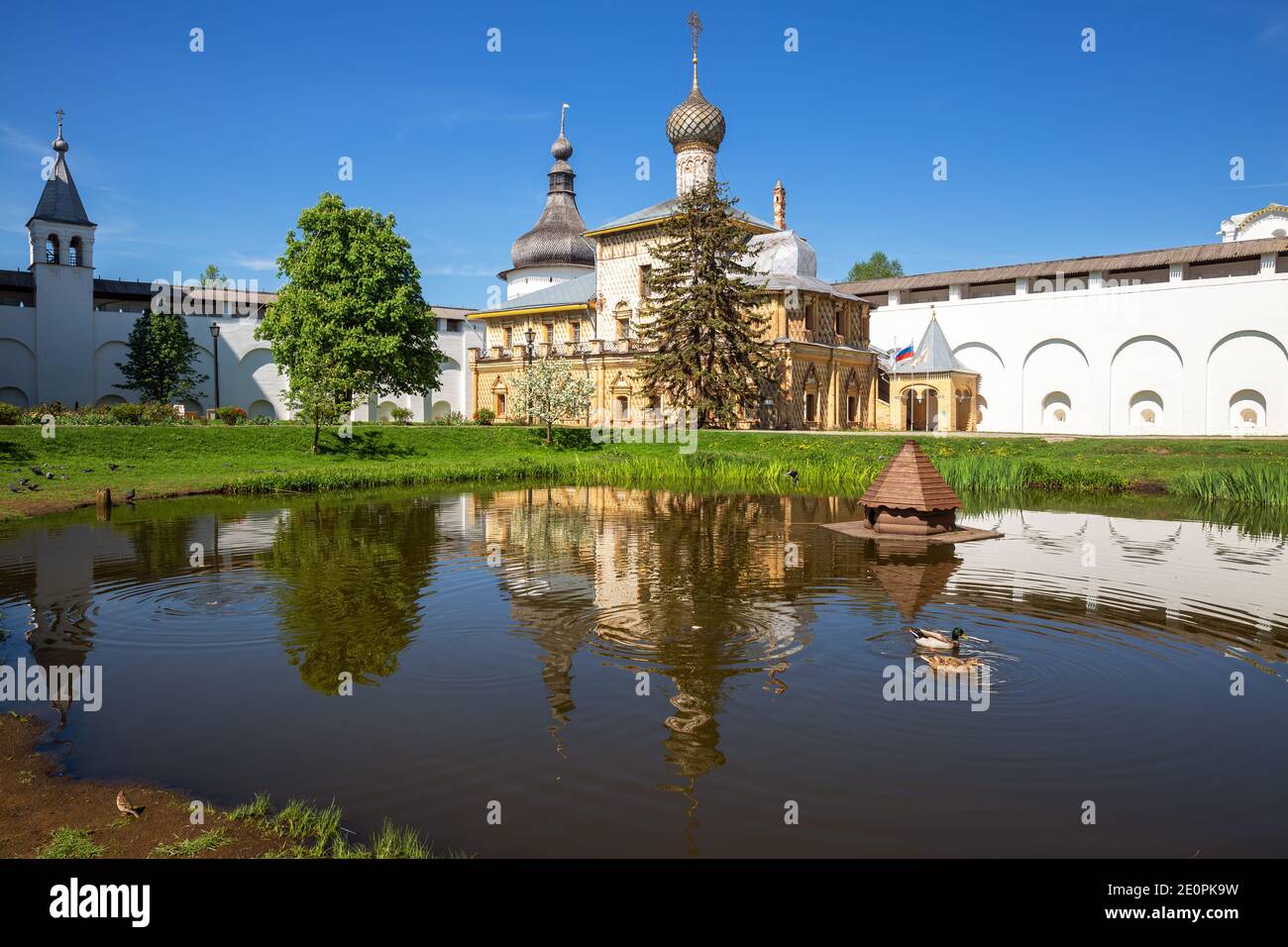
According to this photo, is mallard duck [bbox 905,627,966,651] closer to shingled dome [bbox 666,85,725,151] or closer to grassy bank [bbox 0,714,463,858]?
grassy bank [bbox 0,714,463,858]

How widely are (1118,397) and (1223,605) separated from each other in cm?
3501

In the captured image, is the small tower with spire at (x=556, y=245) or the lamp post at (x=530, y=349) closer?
the lamp post at (x=530, y=349)

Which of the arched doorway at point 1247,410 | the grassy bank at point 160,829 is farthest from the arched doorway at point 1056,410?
the grassy bank at point 160,829

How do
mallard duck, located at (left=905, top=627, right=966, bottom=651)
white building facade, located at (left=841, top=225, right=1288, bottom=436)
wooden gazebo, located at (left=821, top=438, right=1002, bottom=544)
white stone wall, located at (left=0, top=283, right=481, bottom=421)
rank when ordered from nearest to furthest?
mallard duck, located at (left=905, top=627, right=966, bottom=651) < wooden gazebo, located at (left=821, top=438, right=1002, bottom=544) < white building facade, located at (left=841, top=225, right=1288, bottom=436) < white stone wall, located at (left=0, top=283, right=481, bottom=421)

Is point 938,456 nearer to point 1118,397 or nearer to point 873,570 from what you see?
point 873,570

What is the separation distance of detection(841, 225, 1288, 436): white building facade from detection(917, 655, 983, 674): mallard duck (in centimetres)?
3705

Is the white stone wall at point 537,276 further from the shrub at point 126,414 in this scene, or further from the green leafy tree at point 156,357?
the shrub at point 126,414

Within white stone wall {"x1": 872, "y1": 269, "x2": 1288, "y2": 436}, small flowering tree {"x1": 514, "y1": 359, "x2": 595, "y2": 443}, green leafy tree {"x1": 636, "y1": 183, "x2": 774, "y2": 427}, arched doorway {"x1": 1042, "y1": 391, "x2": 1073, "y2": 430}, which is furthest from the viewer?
arched doorway {"x1": 1042, "y1": 391, "x2": 1073, "y2": 430}

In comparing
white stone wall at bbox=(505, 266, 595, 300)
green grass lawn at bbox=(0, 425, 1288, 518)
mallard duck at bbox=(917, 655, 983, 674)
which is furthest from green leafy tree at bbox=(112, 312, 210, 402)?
mallard duck at bbox=(917, 655, 983, 674)

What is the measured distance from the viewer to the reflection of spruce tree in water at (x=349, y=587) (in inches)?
299

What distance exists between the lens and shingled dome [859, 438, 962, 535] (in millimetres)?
14602

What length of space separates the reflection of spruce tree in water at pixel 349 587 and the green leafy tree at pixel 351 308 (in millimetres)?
16499
